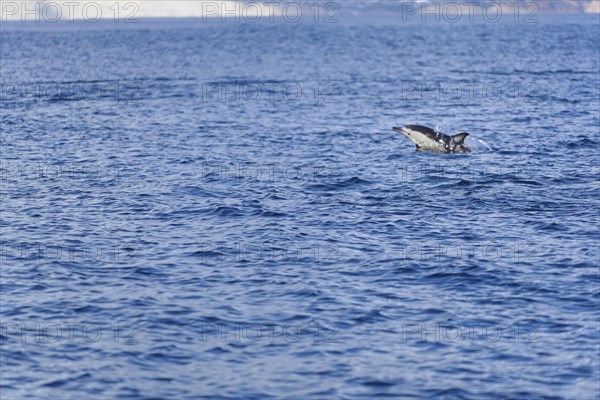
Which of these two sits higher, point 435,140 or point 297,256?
point 435,140

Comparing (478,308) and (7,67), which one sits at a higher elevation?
(7,67)

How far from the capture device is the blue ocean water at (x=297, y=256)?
2072 centimetres

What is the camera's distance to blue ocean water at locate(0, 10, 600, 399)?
20.7 m

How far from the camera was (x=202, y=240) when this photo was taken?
30953mm

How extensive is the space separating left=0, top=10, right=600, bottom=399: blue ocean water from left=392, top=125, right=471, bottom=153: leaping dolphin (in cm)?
59

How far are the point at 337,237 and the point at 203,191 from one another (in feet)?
28.6

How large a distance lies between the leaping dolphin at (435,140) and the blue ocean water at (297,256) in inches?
23.1

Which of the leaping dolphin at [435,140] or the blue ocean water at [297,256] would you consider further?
the leaping dolphin at [435,140]

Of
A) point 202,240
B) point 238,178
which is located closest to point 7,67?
point 238,178

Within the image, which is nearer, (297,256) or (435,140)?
(297,256)

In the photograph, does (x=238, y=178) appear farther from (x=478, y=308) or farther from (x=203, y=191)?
(x=478, y=308)

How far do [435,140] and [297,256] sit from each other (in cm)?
1898

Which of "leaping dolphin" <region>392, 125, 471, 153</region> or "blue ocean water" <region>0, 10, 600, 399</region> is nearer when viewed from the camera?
"blue ocean water" <region>0, 10, 600, 399</region>

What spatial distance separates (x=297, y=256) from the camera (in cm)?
2923
